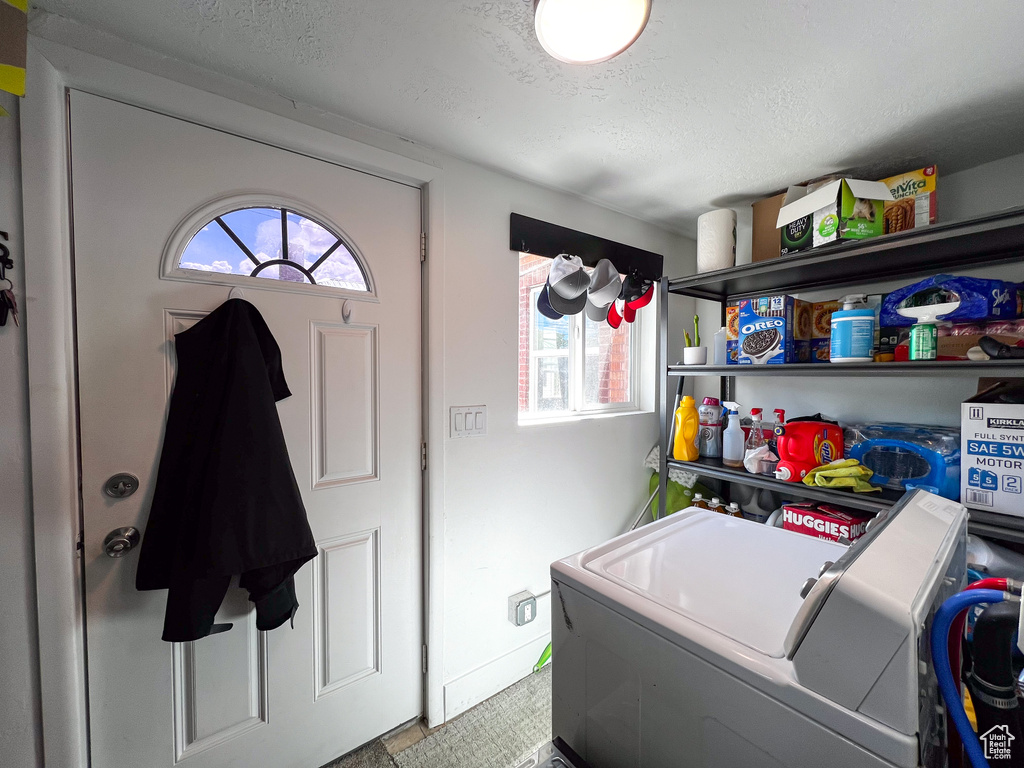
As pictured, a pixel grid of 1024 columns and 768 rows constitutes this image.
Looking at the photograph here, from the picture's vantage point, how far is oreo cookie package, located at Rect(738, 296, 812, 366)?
5.09ft

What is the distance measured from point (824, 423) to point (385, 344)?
1.65 metres

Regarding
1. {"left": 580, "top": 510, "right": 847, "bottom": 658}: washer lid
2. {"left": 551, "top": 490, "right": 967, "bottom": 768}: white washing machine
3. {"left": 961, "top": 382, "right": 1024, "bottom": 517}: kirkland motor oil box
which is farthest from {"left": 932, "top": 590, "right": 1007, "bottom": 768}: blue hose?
{"left": 961, "top": 382, "right": 1024, "bottom": 517}: kirkland motor oil box

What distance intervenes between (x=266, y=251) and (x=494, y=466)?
1067 millimetres

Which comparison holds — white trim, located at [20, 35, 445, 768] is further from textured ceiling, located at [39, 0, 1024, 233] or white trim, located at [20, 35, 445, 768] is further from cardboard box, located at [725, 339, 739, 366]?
cardboard box, located at [725, 339, 739, 366]

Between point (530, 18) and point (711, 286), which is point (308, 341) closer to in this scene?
point (530, 18)

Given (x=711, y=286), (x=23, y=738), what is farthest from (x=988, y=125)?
(x=23, y=738)

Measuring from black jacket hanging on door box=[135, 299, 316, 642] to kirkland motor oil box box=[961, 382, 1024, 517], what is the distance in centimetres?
186

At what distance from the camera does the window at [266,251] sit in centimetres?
113

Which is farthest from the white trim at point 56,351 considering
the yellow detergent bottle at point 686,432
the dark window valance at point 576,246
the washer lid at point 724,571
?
the yellow detergent bottle at point 686,432

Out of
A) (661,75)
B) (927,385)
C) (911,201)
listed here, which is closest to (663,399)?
(927,385)

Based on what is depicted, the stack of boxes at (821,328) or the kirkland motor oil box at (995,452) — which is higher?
the stack of boxes at (821,328)

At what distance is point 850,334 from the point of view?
4.58 feet

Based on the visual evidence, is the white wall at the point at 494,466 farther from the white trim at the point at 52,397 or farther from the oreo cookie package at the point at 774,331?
the white trim at the point at 52,397

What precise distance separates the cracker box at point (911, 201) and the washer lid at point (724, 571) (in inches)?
46.1
